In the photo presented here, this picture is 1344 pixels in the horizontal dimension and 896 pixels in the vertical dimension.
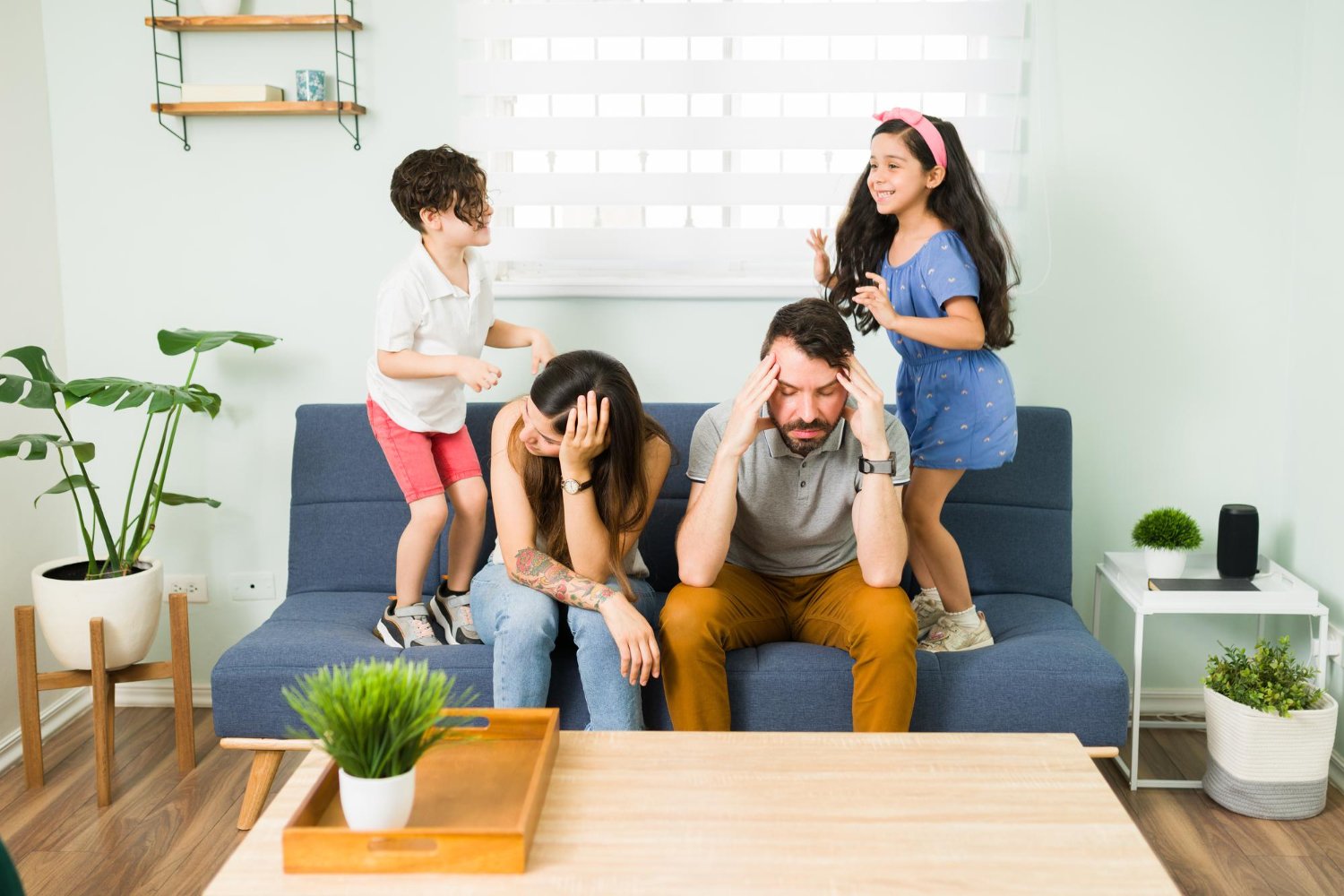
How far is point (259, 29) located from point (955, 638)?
87.3 inches

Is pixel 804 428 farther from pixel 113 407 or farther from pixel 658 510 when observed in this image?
pixel 113 407

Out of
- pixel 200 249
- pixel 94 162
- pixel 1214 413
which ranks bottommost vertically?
pixel 1214 413

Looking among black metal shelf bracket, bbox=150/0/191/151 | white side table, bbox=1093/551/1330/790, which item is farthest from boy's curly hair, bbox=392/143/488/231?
white side table, bbox=1093/551/1330/790

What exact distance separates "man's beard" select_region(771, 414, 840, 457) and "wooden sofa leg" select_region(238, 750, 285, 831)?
1212 mm

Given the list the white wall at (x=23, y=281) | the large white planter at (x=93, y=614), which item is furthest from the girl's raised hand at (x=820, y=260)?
the white wall at (x=23, y=281)

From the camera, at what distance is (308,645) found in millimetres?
2285

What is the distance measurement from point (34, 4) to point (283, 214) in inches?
30.7

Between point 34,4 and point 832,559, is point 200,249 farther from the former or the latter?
point 832,559

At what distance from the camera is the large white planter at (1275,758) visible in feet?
7.76

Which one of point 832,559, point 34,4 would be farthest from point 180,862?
point 34,4

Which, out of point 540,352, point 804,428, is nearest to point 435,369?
point 540,352

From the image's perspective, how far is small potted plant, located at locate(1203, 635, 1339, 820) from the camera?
2.37 metres

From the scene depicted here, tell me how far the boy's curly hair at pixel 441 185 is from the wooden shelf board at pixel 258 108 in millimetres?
439

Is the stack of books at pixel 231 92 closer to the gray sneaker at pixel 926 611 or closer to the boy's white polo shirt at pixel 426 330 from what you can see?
the boy's white polo shirt at pixel 426 330
